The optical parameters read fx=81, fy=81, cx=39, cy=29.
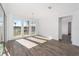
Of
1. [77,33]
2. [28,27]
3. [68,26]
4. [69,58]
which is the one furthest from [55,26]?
[69,58]

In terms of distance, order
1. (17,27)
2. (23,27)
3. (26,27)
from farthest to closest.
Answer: (26,27) < (23,27) < (17,27)

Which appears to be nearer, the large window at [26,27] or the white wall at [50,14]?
the white wall at [50,14]

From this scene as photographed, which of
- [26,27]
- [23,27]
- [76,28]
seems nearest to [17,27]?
[23,27]

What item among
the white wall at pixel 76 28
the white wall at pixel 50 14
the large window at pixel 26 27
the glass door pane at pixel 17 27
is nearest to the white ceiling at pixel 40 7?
the white wall at pixel 50 14

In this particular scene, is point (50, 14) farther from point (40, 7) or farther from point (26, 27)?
point (26, 27)

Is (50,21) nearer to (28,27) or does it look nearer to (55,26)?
(55,26)

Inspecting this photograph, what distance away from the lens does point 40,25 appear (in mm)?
9586

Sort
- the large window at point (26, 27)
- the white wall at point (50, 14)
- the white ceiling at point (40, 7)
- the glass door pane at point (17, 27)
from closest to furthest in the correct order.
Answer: the white ceiling at point (40, 7) → the white wall at point (50, 14) → the glass door pane at point (17, 27) → the large window at point (26, 27)

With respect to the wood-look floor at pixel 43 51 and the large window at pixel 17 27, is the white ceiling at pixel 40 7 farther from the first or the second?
the large window at pixel 17 27

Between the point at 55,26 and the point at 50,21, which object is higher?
the point at 50,21

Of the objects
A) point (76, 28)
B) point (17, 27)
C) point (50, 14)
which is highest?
point (50, 14)

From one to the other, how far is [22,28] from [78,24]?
579 cm

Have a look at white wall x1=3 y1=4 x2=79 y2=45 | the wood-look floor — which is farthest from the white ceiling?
the wood-look floor

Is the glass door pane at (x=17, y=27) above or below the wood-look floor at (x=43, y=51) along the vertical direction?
above
